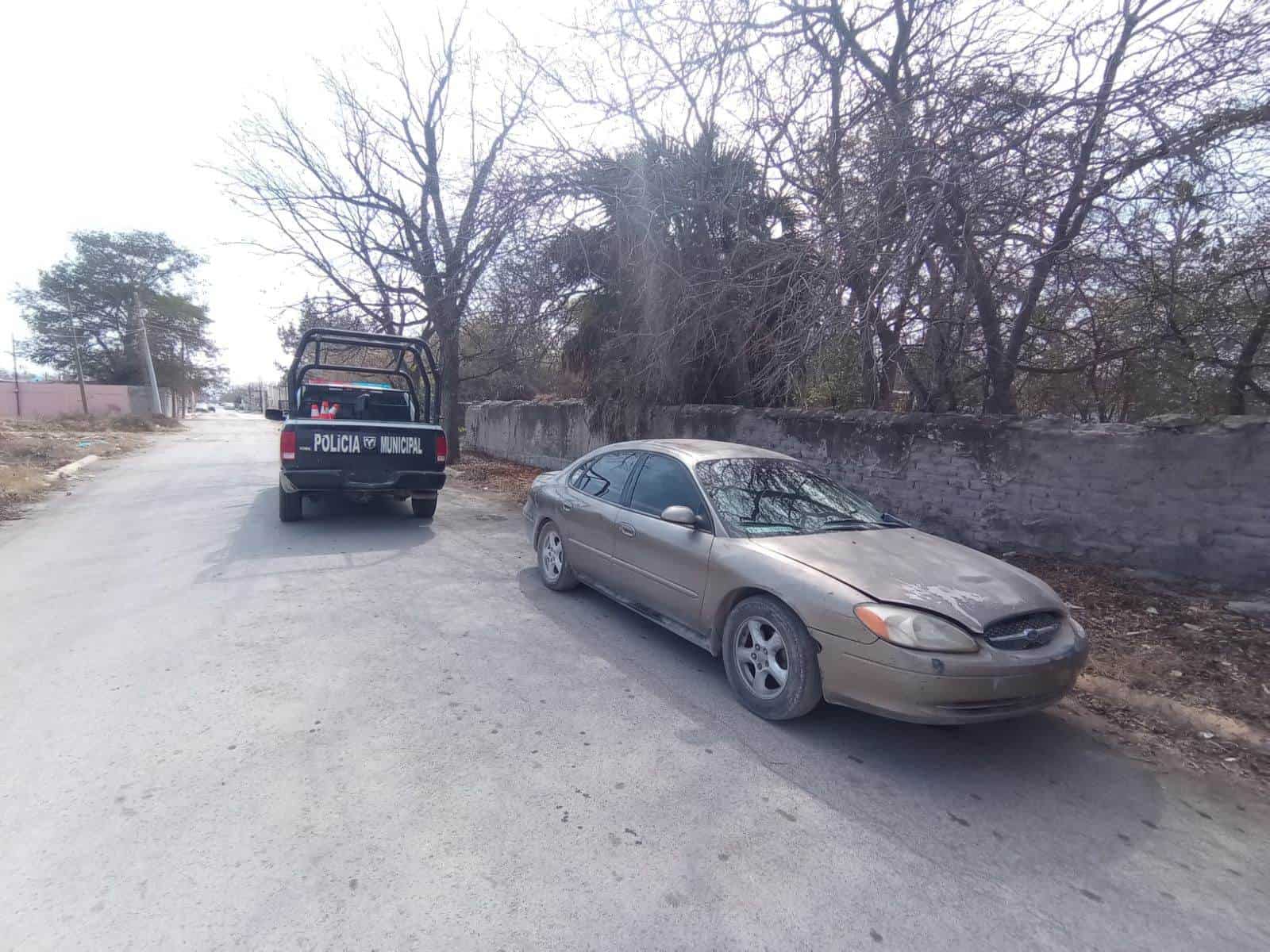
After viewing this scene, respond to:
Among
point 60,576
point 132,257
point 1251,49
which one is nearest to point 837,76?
point 1251,49

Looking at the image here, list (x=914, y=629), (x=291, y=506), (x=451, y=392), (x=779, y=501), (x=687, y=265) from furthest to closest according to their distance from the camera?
(x=451, y=392) < (x=687, y=265) < (x=291, y=506) < (x=779, y=501) < (x=914, y=629)

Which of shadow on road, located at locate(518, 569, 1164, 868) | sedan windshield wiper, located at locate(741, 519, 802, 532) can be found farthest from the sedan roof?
shadow on road, located at locate(518, 569, 1164, 868)

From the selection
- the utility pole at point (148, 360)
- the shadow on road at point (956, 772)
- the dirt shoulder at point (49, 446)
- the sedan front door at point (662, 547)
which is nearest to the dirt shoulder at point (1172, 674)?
the shadow on road at point (956, 772)

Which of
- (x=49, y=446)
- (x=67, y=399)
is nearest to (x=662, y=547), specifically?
(x=49, y=446)

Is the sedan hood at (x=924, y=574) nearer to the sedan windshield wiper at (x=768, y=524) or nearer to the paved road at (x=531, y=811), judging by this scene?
the sedan windshield wiper at (x=768, y=524)

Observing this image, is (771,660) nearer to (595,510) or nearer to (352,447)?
(595,510)

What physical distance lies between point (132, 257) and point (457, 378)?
4114 cm

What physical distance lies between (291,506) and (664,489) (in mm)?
5650

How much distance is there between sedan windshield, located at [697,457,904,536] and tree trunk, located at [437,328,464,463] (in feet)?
37.7

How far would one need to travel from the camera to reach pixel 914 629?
298 cm

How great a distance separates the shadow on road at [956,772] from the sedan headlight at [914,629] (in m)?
0.63

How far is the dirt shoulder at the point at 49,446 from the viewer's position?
1009cm

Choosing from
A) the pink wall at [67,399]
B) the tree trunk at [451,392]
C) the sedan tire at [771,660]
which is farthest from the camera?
the pink wall at [67,399]

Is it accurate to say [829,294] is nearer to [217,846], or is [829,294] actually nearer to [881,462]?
[881,462]
